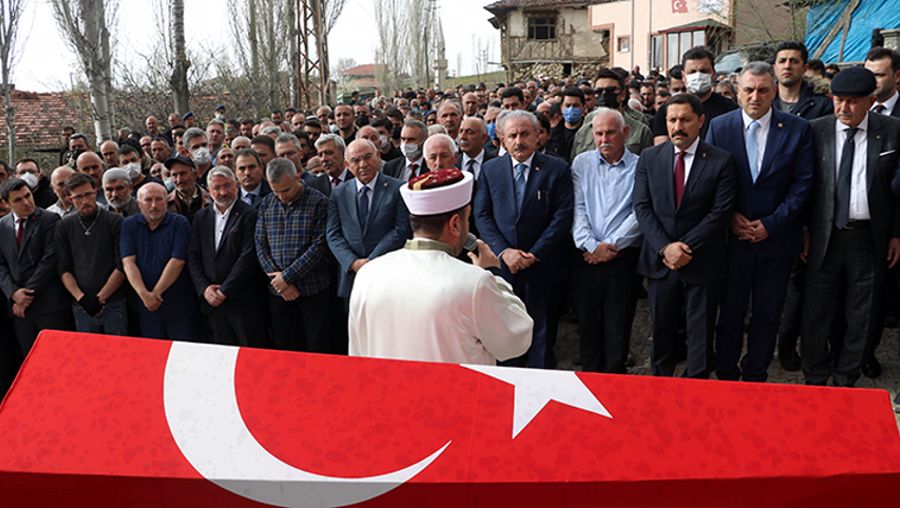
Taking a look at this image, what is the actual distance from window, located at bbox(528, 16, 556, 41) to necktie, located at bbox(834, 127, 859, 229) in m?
41.7

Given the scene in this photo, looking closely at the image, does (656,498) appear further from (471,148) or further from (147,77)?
(147,77)

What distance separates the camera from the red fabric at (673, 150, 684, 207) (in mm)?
4344

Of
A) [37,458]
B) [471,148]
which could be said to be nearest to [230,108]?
[471,148]

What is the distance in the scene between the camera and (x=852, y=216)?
14.0 feet

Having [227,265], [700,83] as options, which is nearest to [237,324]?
[227,265]

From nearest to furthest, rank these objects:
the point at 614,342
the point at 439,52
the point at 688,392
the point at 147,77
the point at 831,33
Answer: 1. the point at 688,392
2. the point at 614,342
3. the point at 147,77
4. the point at 831,33
5. the point at 439,52

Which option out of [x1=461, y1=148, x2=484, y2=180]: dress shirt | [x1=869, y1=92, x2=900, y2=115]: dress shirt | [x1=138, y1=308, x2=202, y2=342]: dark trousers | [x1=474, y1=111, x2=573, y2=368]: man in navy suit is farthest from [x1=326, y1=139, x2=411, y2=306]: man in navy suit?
[x1=869, y1=92, x2=900, y2=115]: dress shirt

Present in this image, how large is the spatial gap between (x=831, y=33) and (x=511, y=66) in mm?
25846

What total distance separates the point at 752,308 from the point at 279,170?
11.2 ft

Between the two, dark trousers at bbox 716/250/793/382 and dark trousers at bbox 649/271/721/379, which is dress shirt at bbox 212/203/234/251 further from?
dark trousers at bbox 716/250/793/382

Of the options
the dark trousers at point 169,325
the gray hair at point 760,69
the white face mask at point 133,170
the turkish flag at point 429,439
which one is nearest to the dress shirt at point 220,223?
the dark trousers at point 169,325

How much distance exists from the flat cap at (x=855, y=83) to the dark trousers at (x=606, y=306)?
1.63 m

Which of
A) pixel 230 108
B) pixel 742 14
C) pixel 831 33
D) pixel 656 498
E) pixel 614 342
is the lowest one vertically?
pixel 614 342

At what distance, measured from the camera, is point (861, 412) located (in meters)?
1.86
